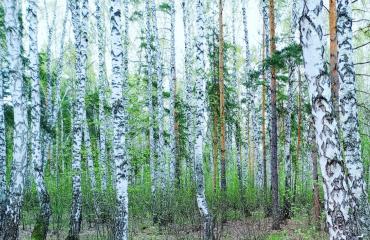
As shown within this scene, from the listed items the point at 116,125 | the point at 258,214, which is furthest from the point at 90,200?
the point at 116,125

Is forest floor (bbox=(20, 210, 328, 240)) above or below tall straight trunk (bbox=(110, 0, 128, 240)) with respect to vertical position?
below

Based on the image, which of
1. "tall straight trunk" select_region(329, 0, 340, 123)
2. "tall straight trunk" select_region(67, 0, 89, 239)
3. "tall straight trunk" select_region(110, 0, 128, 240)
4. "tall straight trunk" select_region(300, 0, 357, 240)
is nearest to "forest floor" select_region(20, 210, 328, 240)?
"tall straight trunk" select_region(67, 0, 89, 239)

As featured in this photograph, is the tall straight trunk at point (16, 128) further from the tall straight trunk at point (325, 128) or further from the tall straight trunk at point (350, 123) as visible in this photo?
the tall straight trunk at point (350, 123)

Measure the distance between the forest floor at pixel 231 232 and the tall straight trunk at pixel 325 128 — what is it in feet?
17.8

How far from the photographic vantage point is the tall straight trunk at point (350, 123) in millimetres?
7484

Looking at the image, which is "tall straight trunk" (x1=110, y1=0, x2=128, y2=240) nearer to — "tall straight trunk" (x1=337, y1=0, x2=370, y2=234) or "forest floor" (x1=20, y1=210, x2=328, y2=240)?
"forest floor" (x1=20, y1=210, x2=328, y2=240)

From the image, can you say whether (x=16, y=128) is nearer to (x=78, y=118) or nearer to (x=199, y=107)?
(x=78, y=118)

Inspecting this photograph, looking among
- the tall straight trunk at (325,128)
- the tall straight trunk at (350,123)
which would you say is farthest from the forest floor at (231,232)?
the tall straight trunk at (325,128)

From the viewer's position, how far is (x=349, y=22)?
26.6 feet

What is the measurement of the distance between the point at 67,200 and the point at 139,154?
13.1 ft

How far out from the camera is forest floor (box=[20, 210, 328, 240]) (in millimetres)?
10123

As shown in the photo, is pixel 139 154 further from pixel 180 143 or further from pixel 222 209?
pixel 222 209

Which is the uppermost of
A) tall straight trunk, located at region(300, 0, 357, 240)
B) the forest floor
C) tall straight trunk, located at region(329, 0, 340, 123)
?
tall straight trunk, located at region(329, 0, 340, 123)

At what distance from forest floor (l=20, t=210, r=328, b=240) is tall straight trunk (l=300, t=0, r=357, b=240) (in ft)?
17.8
